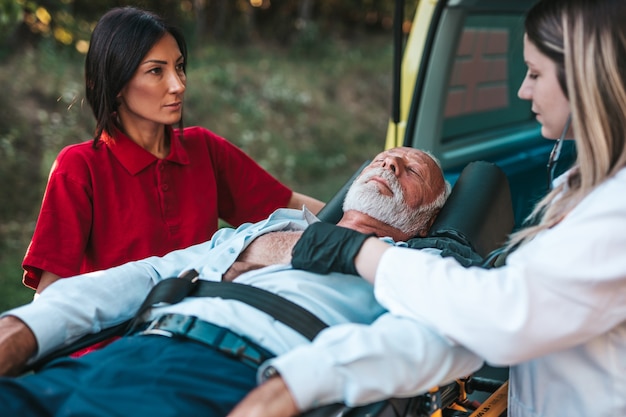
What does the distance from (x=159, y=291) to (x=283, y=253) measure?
43 centimetres

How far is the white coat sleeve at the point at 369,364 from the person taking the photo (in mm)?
1660

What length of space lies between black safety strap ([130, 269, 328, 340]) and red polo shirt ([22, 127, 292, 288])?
0.50 metres

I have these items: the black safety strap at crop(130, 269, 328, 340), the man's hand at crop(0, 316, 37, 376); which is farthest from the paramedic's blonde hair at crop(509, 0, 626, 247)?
the man's hand at crop(0, 316, 37, 376)

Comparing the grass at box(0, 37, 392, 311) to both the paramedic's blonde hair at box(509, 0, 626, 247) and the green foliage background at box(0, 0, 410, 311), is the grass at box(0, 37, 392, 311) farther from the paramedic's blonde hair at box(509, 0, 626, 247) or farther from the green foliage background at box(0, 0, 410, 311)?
the paramedic's blonde hair at box(509, 0, 626, 247)

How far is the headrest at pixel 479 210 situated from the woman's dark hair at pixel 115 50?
124 centimetres

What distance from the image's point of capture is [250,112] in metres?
10.0

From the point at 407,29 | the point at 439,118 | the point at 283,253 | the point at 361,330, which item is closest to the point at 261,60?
the point at 407,29

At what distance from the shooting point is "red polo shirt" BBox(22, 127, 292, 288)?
253 cm

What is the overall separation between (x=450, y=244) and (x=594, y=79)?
101 cm

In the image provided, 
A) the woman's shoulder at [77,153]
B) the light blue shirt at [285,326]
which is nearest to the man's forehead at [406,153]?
the light blue shirt at [285,326]

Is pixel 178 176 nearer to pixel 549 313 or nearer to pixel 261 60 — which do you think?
pixel 549 313

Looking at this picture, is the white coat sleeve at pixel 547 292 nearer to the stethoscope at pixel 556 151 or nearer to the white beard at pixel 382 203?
the stethoscope at pixel 556 151

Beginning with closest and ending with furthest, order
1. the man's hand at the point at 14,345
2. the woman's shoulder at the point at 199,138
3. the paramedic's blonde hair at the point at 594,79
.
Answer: the paramedic's blonde hair at the point at 594,79 → the man's hand at the point at 14,345 → the woman's shoulder at the point at 199,138

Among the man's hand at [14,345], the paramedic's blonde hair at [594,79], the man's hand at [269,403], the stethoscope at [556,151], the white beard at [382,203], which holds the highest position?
the paramedic's blonde hair at [594,79]
